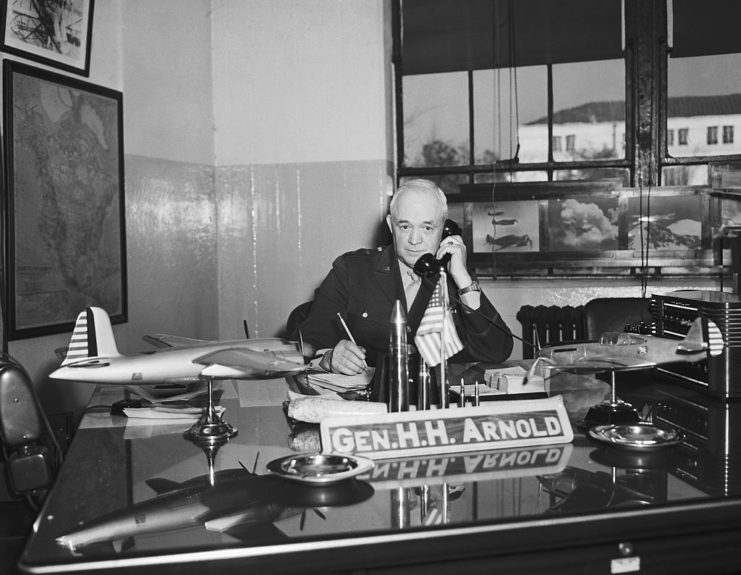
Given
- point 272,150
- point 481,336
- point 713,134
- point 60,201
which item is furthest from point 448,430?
point 713,134

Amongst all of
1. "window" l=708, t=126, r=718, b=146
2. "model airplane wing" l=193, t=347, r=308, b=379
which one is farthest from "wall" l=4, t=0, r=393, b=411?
"model airplane wing" l=193, t=347, r=308, b=379

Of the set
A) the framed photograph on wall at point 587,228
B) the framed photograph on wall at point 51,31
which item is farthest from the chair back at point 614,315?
the framed photograph on wall at point 51,31

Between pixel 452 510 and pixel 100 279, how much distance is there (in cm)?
287

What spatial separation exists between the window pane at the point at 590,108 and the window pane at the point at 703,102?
0.29m

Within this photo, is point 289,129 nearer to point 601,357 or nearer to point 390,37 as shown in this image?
point 390,37

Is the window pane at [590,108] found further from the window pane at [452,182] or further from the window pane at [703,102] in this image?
the window pane at [452,182]

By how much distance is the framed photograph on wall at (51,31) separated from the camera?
3166mm

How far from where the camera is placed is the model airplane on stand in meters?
1.75

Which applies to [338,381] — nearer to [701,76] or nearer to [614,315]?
[614,315]

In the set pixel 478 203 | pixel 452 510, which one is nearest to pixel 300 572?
pixel 452 510

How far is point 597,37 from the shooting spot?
4711mm

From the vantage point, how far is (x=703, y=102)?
4.60m

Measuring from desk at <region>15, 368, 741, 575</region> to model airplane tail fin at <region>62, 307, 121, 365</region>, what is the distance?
0.35 metres

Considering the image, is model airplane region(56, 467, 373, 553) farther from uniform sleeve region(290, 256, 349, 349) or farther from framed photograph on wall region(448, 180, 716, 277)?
framed photograph on wall region(448, 180, 716, 277)
